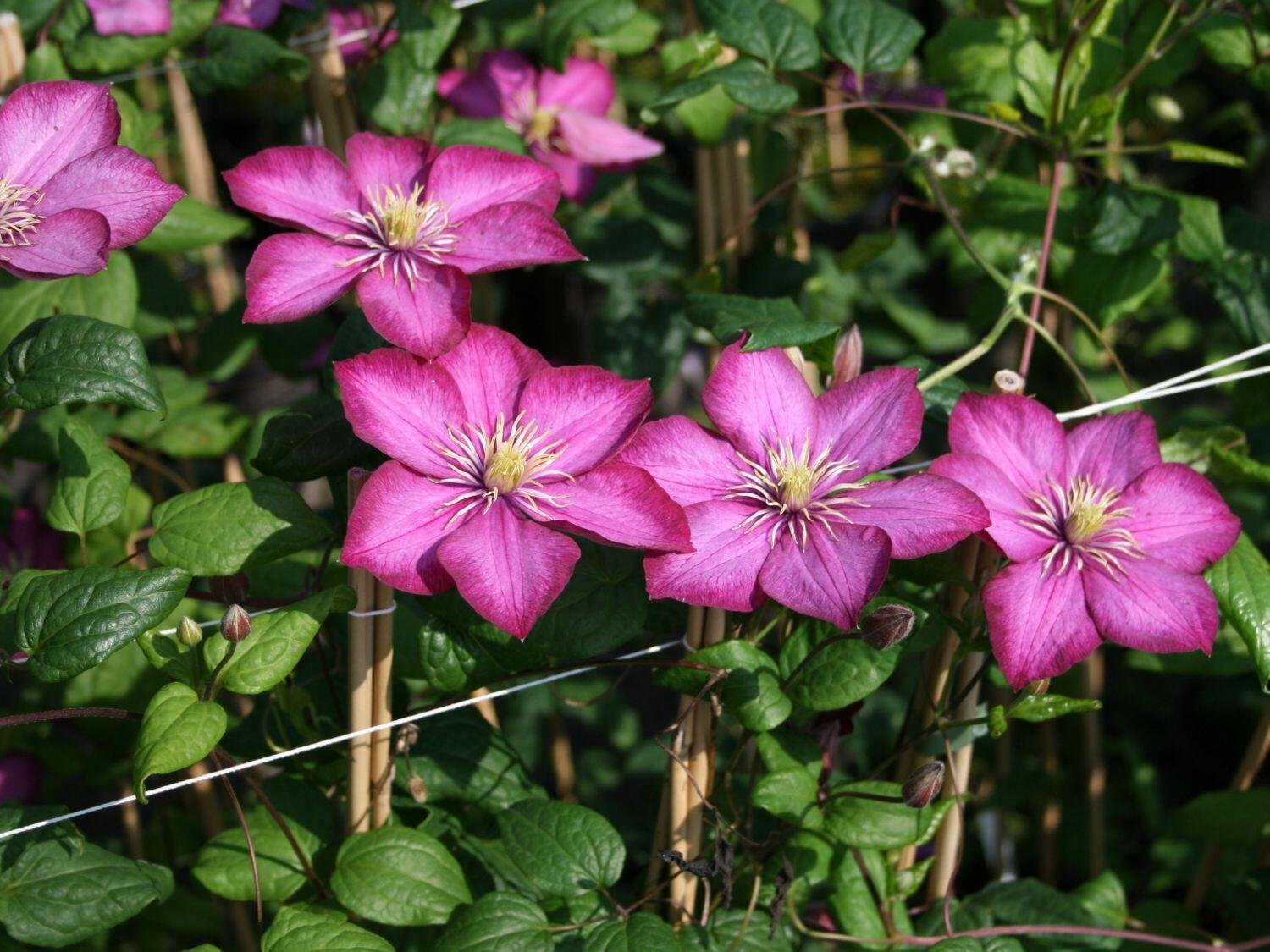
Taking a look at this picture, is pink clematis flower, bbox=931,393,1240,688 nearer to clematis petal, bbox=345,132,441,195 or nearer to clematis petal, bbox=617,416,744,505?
clematis petal, bbox=617,416,744,505

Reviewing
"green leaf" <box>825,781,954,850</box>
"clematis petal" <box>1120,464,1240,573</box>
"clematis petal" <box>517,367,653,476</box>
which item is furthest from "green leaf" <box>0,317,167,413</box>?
"clematis petal" <box>1120,464,1240,573</box>

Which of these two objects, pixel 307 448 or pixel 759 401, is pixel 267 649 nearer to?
pixel 307 448

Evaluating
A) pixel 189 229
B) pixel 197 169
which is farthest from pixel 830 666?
pixel 197 169

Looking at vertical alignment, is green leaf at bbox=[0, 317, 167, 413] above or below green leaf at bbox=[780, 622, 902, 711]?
above

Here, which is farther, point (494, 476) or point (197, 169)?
point (197, 169)

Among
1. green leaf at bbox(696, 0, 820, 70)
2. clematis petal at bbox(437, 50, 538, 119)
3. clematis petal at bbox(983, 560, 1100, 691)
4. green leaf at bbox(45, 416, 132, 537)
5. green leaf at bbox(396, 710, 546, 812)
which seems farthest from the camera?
clematis petal at bbox(437, 50, 538, 119)

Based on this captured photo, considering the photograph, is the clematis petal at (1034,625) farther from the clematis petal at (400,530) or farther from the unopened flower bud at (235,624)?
the unopened flower bud at (235,624)

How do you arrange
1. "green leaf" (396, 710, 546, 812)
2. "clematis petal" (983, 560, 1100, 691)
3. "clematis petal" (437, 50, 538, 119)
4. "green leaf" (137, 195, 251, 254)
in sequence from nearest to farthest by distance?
"clematis petal" (983, 560, 1100, 691), "green leaf" (396, 710, 546, 812), "green leaf" (137, 195, 251, 254), "clematis petal" (437, 50, 538, 119)

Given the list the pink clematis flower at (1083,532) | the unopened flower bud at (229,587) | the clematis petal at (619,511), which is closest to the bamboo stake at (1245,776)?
the pink clematis flower at (1083,532)
